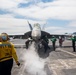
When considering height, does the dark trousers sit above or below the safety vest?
below

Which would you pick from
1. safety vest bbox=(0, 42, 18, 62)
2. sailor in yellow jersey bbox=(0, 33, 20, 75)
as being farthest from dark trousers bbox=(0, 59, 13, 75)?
safety vest bbox=(0, 42, 18, 62)

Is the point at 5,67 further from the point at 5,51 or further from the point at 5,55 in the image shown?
the point at 5,51

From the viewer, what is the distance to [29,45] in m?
36.2

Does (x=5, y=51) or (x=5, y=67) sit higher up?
(x=5, y=51)

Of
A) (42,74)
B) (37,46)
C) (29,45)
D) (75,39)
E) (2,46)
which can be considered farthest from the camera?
(29,45)

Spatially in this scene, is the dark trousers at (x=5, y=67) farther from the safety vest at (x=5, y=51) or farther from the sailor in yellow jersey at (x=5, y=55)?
the safety vest at (x=5, y=51)

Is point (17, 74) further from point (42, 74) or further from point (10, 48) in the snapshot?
point (10, 48)

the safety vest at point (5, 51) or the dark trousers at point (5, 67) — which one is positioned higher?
the safety vest at point (5, 51)

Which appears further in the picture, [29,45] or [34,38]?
[29,45]

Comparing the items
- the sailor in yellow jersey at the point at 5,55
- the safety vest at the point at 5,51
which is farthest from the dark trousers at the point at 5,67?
the safety vest at the point at 5,51

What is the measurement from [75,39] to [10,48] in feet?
65.8

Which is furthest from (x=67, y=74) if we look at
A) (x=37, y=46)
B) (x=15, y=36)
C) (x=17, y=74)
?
(x=15, y=36)

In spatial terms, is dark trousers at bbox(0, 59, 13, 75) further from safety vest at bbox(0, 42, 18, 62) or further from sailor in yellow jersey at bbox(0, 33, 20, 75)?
safety vest at bbox(0, 42, 18, 62)

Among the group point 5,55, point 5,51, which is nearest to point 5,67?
point 5,55
